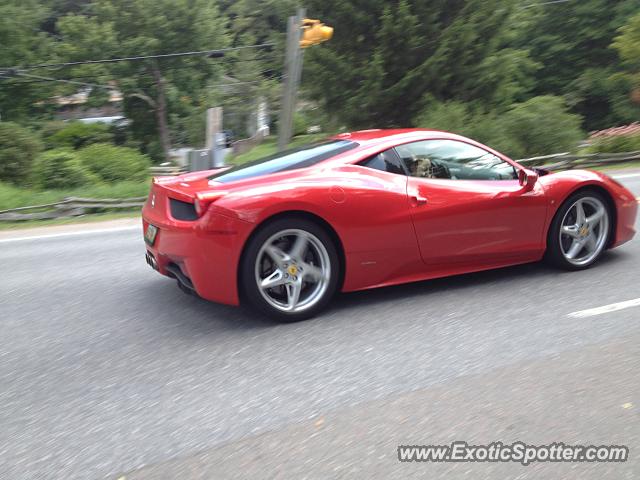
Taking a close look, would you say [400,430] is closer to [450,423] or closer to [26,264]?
[450,423]

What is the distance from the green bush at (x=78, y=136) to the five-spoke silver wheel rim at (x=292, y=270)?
111 feet

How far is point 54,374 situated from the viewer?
13.1 feet

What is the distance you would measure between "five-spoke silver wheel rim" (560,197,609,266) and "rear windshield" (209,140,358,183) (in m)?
2.12

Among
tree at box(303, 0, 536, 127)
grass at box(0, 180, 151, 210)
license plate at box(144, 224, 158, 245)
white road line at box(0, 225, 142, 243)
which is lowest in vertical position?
white road line at box(0, 225, 142, 243)

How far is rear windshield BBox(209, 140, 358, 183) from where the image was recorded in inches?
197

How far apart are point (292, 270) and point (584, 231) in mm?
2837

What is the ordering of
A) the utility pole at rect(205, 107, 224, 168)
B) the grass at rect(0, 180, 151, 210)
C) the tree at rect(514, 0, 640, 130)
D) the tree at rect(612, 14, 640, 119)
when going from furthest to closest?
the tree at rect(514, 0, 640, 130)
the tree at rect(612, 14, 640, 119)
the utility pole at rect(205, 107, 224, 168)
the grass at rect(0, 180, 151, 210)

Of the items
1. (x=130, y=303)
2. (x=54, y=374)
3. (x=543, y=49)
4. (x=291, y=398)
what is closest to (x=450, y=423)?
(x=291, y=398)

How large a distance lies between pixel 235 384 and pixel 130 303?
6.75 ft

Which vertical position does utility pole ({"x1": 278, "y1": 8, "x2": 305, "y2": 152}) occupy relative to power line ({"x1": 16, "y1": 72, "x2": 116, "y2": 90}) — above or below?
below

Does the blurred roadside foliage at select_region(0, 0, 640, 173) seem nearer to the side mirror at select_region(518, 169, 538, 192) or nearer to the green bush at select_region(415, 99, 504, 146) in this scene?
the green bush at select_region(415, 99, 504, 146)

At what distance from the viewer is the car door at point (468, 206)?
201 inches

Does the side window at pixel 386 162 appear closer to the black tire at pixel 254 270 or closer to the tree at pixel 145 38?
the black tire at pixel 254 270

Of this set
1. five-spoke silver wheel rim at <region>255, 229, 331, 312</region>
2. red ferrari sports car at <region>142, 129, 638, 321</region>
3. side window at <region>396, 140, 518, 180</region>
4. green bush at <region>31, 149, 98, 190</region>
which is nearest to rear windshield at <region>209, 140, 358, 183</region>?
red ferrari sports car at <region>142, 129, 638, 321</region>
